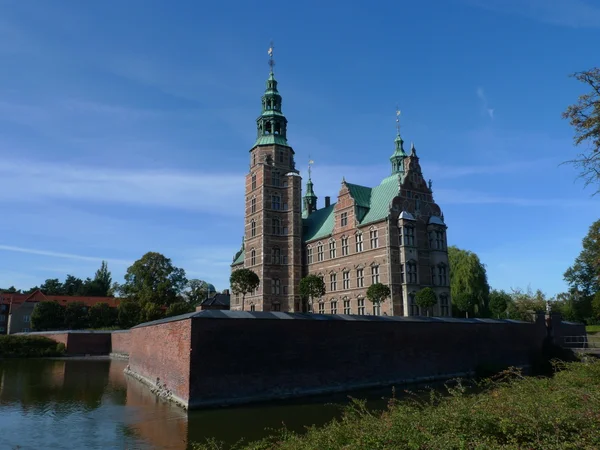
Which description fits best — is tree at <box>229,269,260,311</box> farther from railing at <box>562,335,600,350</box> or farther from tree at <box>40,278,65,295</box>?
tree at <box>40,278,65,295</box>

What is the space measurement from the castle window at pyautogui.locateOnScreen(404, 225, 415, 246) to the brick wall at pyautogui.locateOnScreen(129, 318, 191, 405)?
68.8ft

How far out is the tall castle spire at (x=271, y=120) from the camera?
4894cm

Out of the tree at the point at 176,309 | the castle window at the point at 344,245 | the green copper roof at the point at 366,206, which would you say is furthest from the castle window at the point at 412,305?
the tree at the point at 176,309

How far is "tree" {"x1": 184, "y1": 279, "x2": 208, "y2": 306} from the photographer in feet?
227

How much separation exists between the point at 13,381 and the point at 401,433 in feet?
99.0

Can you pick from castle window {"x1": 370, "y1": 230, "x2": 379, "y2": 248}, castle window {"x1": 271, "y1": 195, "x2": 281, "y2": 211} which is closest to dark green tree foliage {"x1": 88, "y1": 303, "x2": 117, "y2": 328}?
castle window {"x1": 271, "y1": 195, "x2": 281, "y2": 211}

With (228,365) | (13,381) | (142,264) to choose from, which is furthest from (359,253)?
(142,264)

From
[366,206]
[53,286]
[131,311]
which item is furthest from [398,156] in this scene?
[53,286]

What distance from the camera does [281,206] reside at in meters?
47.7

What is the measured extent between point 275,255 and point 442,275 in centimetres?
1593

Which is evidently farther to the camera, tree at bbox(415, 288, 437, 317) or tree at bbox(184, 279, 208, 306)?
tree at bbox(184, 279, 208, 306)

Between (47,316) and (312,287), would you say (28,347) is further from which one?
(312,287)

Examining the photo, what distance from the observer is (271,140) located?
48.3 metres

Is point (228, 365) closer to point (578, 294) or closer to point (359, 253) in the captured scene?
point (359, 253)
